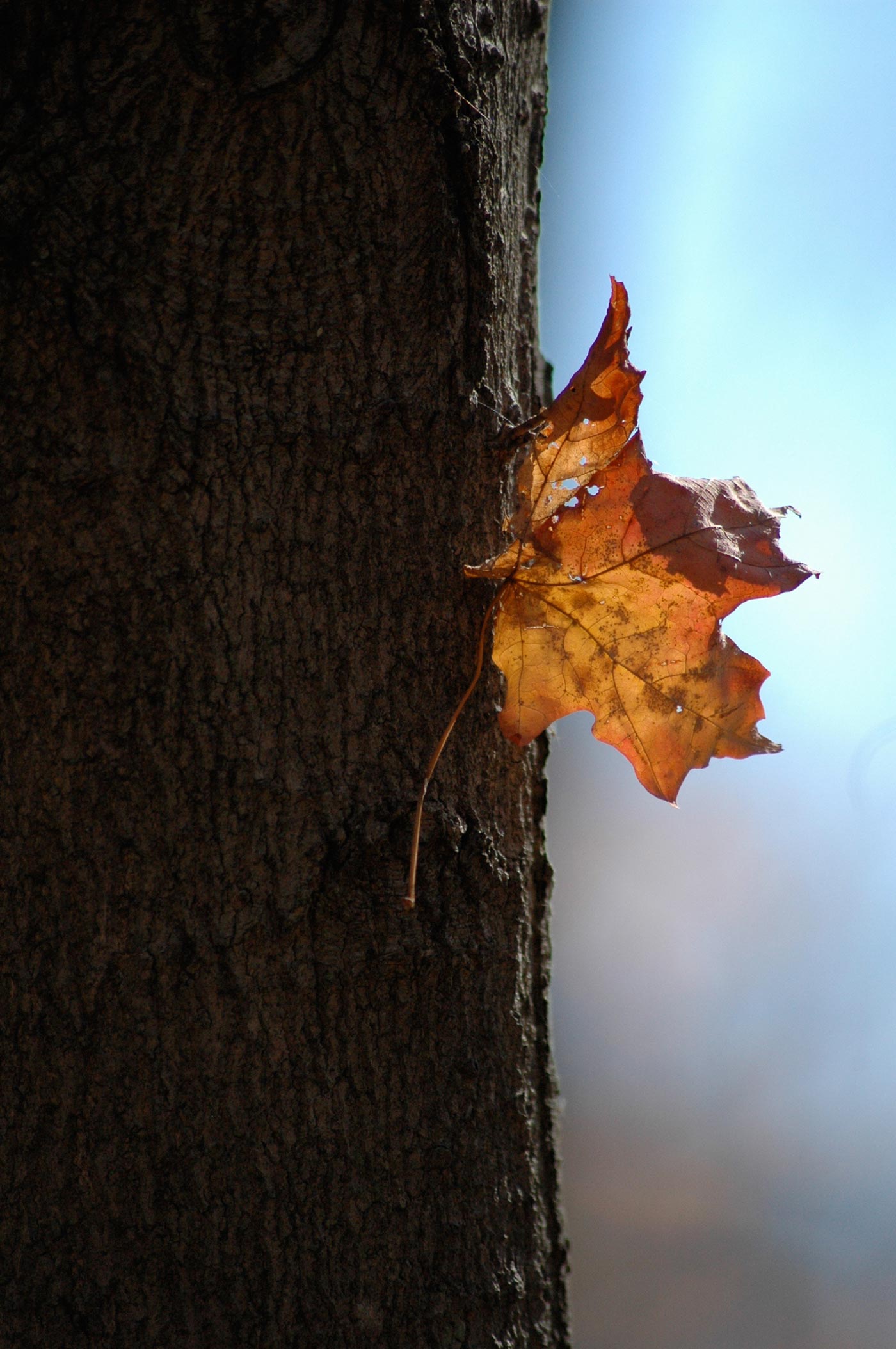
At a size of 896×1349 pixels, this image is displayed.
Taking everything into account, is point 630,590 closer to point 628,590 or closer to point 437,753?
point 628,590

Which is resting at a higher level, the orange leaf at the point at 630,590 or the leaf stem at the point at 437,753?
the orange leaf at the point at 630,590

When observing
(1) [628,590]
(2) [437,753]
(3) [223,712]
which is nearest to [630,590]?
(1) [628,590]

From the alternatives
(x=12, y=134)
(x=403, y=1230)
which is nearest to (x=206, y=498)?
(x=12, y=134)

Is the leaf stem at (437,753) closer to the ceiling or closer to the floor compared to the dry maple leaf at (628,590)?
closer to the floor

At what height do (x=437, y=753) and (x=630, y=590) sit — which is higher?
(x=630, y=590)

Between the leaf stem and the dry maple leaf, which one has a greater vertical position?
the dry maple leaf
